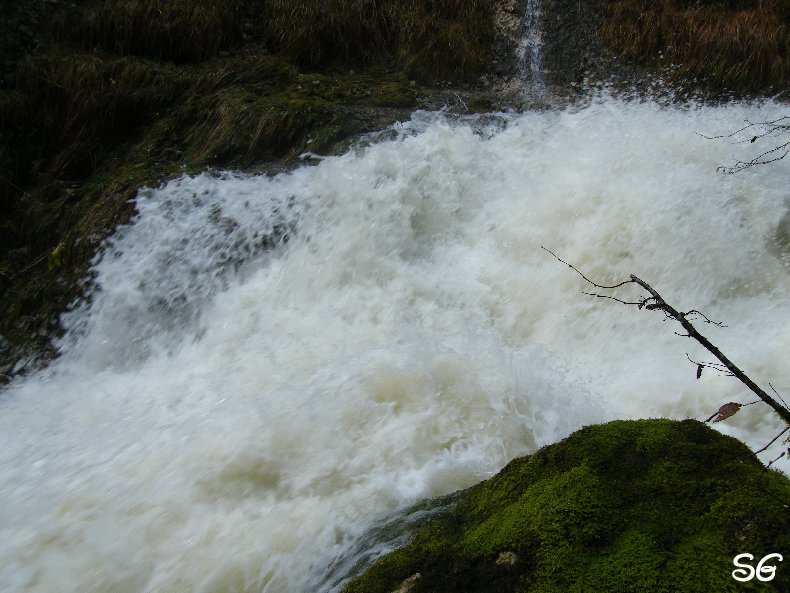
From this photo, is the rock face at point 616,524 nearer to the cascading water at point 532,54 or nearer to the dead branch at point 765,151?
the dead branch at point 765,151

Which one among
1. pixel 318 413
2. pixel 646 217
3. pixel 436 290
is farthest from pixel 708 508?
pixel 646 217

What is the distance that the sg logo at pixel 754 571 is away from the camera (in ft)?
5.22

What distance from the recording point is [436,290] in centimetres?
538

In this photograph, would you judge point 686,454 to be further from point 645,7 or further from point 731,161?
point 645,7

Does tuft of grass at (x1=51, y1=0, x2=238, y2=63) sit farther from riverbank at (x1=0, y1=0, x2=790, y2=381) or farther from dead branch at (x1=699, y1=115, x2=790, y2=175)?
dead branch at (x1=699, y1=115, x2=790, y2=175)

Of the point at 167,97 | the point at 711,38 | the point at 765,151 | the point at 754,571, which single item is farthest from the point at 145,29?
the point at 754,571

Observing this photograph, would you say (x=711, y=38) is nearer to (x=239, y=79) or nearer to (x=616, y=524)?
(x=239, y=79)

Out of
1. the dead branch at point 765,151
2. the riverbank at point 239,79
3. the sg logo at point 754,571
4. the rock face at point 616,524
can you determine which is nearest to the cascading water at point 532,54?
the riverbank at point 239,79

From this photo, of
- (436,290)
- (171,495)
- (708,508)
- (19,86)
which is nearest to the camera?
(708,508)

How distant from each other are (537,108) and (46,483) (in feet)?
22.0

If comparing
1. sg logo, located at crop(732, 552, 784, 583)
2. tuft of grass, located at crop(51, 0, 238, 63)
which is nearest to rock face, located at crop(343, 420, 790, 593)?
sg logo, located at crop(732, 552, 784, 583)

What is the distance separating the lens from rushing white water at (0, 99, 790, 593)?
130 inches

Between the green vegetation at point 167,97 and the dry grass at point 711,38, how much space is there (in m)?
2.03

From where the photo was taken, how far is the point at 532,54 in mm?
8938
